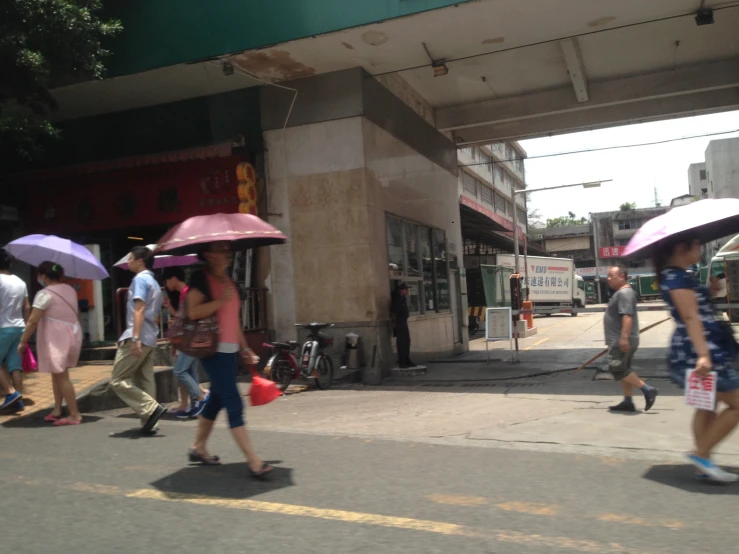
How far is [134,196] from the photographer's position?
1323 cm

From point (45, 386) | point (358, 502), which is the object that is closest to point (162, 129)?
point (45, 386)

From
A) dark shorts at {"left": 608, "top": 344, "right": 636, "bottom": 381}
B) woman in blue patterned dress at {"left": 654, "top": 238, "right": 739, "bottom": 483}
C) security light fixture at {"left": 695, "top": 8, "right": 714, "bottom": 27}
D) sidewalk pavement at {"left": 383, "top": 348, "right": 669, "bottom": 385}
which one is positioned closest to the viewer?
woman in blue patterned dress at {"left": 654, "top": 238, "right": 739, "bottom": 483}

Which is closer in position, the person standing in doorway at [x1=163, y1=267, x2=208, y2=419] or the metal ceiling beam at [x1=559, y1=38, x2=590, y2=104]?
the person standing in doorway at [x1=163, y1=267, x2=208, y2=419]

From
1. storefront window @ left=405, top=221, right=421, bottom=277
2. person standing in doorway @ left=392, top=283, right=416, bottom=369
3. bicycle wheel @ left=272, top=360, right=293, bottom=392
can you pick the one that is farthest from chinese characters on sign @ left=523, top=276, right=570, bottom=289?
bicycle wheel @ left=272, top=360, right=293, bottom=392

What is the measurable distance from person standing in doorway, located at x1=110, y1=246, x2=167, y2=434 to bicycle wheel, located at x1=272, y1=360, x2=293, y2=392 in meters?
3.46

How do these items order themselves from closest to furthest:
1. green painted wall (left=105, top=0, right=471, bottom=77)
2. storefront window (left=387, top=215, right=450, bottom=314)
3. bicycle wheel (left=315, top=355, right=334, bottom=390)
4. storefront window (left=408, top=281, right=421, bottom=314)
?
green painted wall (left=105, top=0, right=471, bottom=77), bicycle wheel (left=315, top=355, right=334, bottom=390), storefront window (left=387, top=215, right=450, bottom=314), storefront window (left=408, top=281, right=421, bottom=314)

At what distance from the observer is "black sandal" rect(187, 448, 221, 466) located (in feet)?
17.1

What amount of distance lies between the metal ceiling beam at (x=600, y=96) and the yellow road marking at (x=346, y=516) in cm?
1281

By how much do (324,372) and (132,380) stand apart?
14.4 feet

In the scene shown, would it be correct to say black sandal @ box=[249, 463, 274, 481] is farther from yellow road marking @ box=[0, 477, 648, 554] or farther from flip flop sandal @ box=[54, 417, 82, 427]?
flip flop sandal @ box=[54, 417, 82, 427]

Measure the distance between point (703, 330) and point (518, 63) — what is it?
981 centimetres

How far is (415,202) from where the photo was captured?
1423 centimetres

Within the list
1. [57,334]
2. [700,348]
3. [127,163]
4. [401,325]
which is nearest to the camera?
[700,348]

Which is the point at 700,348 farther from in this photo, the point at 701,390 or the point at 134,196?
the point at 134,196
